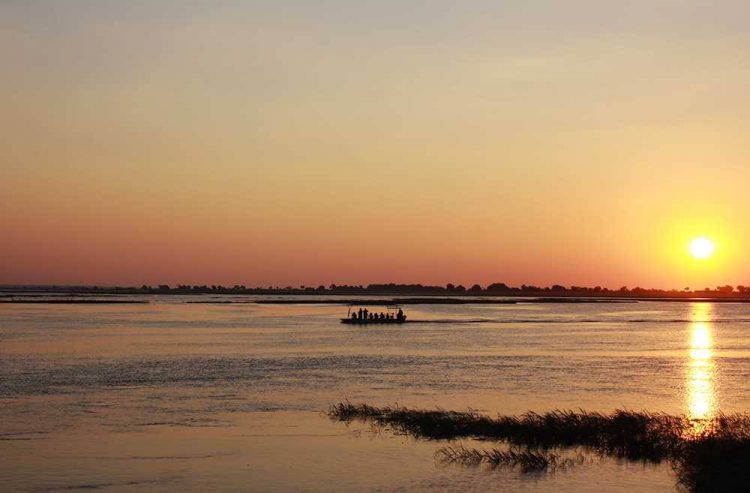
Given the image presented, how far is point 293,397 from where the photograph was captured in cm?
3897

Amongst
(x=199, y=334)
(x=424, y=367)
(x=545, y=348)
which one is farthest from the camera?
(x=199, y=334)

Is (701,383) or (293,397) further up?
(701,383)

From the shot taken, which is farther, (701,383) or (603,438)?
(701,383)

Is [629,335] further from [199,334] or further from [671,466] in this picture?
[671,466]

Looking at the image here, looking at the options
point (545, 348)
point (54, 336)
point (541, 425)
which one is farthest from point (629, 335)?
point (541, 425)

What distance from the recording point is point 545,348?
2707 inches

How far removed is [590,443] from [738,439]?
4265mm

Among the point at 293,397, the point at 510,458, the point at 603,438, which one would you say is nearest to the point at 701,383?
the point at 603,438

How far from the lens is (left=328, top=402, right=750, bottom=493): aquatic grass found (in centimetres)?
2256

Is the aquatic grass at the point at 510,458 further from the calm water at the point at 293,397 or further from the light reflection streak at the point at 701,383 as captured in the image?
the light reflection streak at the point at 701,383

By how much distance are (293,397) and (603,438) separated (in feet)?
52.3

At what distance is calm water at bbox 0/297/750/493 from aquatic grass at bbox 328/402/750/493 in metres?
0.84

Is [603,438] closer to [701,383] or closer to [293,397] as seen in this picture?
[293,397]

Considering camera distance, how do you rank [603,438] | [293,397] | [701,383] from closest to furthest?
[603,438], [293,397], [701,383]
